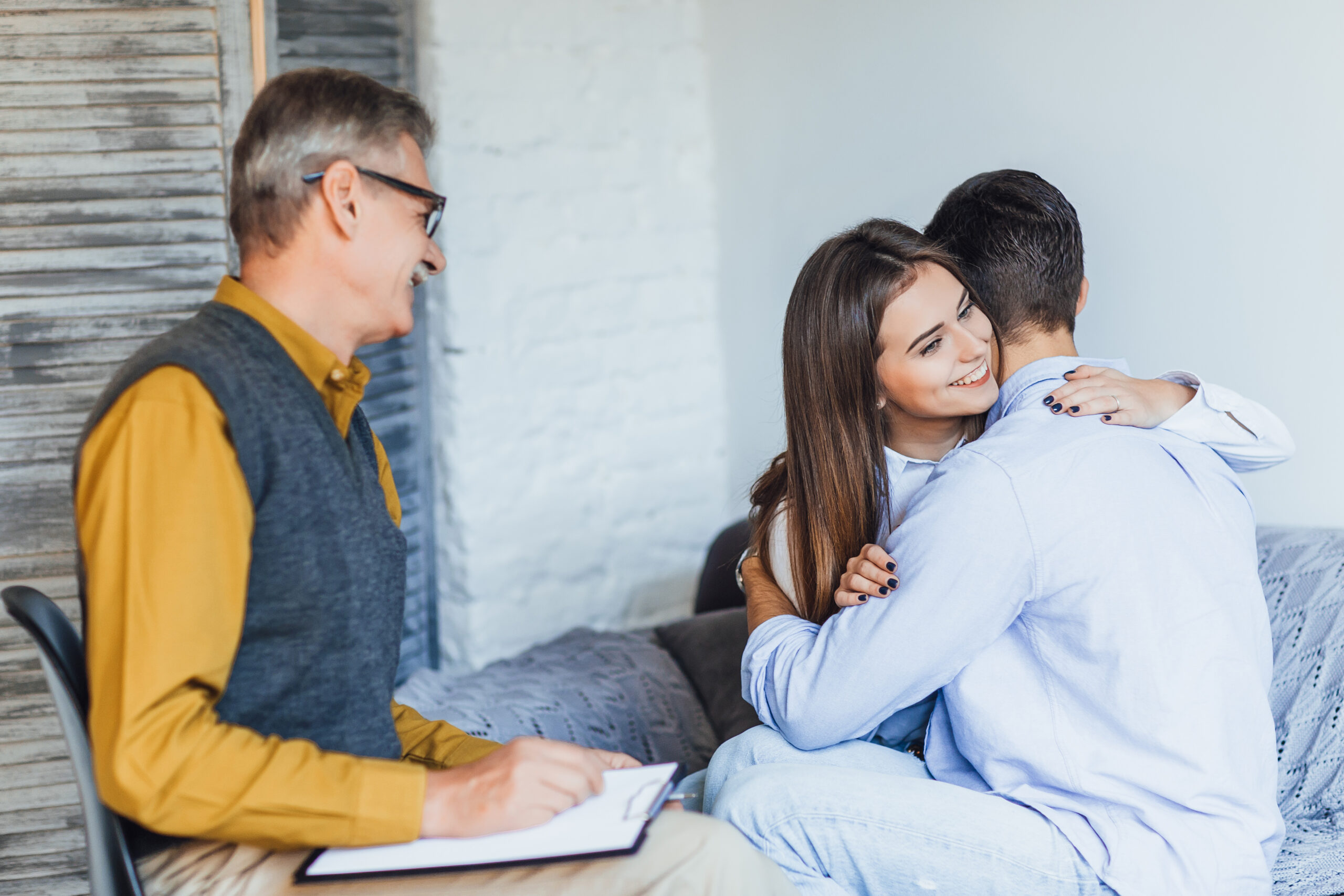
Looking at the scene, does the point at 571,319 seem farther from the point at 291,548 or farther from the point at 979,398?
the point at 291,548

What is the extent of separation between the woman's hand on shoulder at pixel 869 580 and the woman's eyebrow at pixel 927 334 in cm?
32

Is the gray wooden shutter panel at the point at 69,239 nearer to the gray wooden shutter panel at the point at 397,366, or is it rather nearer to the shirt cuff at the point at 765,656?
the gray wooden shutter panel at the point at 397,366

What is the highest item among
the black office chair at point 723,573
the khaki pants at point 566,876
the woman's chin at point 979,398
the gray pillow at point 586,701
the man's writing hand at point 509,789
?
the woman's chin at point 979,398

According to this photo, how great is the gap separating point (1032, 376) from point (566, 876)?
2.92 feet

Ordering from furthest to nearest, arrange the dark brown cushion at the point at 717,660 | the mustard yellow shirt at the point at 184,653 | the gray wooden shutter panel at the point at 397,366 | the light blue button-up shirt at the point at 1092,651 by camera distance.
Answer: the gray wooden shutter panel at the point at 397,366
the dark brown cushion at the point at 717,660
the light blue button-up shirt at the point at 1092,651
the mustard yellow shirt at the point at 184,653

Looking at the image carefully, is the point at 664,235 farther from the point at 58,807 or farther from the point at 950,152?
the point at 58,807

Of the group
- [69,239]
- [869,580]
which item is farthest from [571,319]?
[869,580]

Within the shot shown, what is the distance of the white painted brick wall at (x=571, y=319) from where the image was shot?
2.60 meters

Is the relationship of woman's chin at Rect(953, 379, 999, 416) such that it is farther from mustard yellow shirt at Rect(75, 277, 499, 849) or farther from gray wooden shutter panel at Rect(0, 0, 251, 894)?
gray wooden shutter panel at Rect(0, 0, 251, 894)

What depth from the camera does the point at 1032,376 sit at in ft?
5.00

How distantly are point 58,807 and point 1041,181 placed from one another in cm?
187

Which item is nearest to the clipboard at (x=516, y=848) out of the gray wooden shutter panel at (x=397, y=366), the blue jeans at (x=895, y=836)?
the blue jeans at (x=895, y=836)

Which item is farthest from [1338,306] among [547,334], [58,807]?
[58,807]

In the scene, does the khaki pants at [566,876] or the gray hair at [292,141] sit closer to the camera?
the khaki pants at [566,876]
